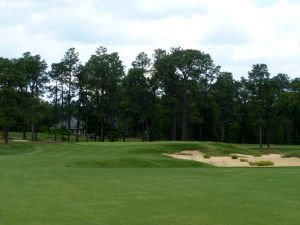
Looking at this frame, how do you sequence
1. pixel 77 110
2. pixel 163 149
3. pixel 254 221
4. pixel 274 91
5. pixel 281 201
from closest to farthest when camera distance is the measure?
1. pixel 254 221
2. pixel 281 201
3. pixel 163 149
4. pixel 274 91
5. pixel 77 110

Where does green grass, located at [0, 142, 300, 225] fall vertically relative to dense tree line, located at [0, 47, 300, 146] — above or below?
below

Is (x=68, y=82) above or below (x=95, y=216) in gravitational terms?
above

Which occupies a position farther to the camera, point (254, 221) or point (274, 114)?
point (274, 114)

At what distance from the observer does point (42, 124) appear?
10219cm

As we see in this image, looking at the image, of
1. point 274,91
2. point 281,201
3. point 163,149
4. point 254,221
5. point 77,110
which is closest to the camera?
point 254,221

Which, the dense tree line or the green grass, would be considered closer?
the green grass

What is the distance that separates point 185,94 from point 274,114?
18.3 meters

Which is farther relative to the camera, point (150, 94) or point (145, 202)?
point (150, 94)

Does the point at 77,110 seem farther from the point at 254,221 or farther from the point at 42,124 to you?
the point at 254,221

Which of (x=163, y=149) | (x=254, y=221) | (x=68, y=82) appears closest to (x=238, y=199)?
(x=254, y=221)

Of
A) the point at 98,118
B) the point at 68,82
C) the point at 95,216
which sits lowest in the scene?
the point at 95,216

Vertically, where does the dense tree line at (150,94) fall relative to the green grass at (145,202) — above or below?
above

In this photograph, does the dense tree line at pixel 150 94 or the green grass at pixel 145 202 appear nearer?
the green grass at pixel 145 202

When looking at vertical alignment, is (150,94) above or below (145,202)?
above
